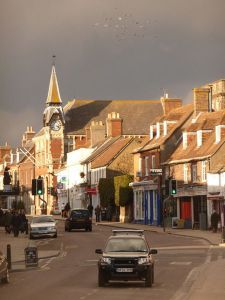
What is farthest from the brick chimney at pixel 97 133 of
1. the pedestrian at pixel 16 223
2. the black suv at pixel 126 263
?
the black suv at pixel 126 263

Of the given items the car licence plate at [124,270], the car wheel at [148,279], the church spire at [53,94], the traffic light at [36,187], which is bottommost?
the car wheel at [148,279]

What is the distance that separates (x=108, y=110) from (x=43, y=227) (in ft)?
309

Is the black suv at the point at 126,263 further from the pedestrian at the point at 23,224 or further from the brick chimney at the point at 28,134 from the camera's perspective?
the brick chimney at the point at 28,134

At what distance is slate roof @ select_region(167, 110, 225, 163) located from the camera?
72062mm

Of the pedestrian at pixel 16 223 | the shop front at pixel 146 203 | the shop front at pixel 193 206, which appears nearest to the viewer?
the pedestrian at pixel 16 223

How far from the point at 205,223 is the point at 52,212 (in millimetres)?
70910

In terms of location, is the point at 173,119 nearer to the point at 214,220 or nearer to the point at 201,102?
the point at 201,102

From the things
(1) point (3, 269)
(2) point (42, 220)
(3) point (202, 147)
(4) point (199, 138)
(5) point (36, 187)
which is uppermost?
(4) point (199, 138)

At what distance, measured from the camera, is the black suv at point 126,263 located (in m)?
27.2

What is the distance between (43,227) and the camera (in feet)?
204

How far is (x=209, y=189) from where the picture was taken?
69.8 m

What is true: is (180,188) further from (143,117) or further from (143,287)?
(143,117)

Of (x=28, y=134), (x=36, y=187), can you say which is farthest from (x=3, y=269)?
(x=28, y=134)

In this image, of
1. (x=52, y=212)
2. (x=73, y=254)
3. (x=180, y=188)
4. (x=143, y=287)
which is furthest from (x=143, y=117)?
(x=143, y=287)
